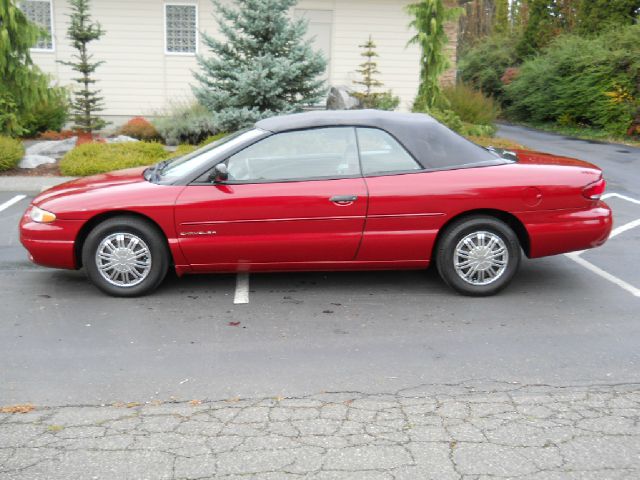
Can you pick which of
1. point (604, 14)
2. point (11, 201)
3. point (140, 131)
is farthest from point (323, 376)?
point (604, 14)

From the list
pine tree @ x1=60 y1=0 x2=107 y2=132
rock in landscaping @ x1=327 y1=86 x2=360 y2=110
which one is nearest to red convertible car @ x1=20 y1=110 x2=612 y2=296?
pine tree @ x1=60 y1=0 x2=107 y2=132

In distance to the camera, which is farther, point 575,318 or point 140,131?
point 140,131

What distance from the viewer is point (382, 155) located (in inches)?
241

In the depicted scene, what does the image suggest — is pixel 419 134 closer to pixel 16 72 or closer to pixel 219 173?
pixel 219 173

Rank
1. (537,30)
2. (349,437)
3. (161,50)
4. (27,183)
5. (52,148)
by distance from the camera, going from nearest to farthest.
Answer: (349,437), (27,183), (52,148), (161,50), (537,30)

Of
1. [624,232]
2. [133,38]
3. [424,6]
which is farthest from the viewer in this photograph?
[133,38]

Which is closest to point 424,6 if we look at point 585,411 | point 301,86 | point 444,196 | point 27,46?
point 301,86

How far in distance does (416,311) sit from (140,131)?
11.5 meters

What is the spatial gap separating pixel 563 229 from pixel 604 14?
2341 cm

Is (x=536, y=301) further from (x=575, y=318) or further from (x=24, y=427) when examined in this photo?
(x=24, y=427)

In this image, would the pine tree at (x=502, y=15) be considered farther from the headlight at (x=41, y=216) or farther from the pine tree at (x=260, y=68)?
the headlight at (x=41, y=216)

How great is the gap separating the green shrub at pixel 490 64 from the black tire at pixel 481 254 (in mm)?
24621

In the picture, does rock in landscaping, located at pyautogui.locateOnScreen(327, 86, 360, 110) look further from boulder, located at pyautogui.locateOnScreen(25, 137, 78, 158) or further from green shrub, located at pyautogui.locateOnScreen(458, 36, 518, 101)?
green shrub, located at pyautogui.locateOnScreen(458, 36, 518, 101)

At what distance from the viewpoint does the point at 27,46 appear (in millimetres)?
13203
